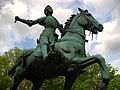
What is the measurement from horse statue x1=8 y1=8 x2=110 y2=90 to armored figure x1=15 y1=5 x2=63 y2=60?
34 cm

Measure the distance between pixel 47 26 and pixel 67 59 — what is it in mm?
2202

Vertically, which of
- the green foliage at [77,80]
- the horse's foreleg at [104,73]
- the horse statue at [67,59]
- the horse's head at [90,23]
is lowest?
the horse's foreleg at [104,73]

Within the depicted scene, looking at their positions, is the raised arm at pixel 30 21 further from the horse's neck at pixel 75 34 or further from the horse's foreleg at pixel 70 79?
the horse's foreleg at pixel 70 79

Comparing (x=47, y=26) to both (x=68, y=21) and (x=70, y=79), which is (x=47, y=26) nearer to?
(x=68, y=21)

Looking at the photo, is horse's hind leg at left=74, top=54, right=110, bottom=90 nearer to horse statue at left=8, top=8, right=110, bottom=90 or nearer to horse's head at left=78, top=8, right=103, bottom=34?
horse statue at left=8, top=8, right=110, bottom=90

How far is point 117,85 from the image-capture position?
115 feet

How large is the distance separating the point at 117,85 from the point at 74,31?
27592 mm

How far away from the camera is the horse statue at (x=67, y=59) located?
324 inches

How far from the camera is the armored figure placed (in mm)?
9289

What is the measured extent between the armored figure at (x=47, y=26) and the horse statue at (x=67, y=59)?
0.34 metres

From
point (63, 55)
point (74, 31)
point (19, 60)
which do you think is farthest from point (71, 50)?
point (19, 60)

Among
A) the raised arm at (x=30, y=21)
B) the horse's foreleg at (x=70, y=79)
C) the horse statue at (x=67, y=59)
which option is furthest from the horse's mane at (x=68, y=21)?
the horse's foreleg at (x=70, y=79)

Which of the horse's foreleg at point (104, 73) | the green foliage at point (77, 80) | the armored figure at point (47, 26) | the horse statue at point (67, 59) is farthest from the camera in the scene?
the green foliage at point (77, 80)

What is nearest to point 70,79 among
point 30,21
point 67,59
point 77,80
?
point 67,59
